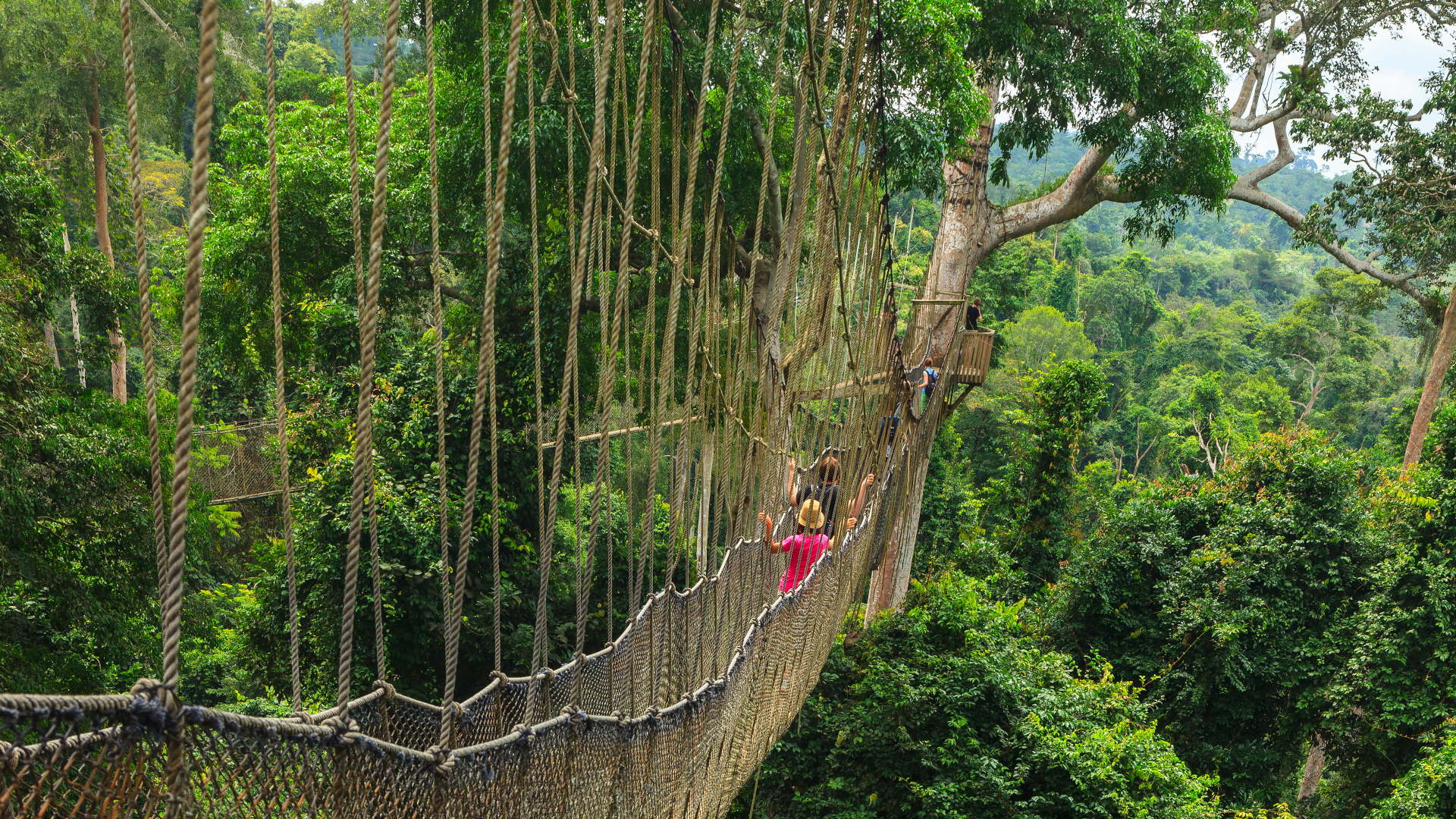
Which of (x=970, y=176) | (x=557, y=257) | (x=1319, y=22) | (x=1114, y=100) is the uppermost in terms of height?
(x=1319, y=22)

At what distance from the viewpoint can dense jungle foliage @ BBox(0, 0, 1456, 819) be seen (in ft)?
15.1

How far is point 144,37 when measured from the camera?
27.1ft

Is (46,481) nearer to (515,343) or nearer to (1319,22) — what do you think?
(515,343)

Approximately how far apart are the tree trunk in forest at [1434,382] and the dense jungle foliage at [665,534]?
1.98ft

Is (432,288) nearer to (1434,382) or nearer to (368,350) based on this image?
(368,350)

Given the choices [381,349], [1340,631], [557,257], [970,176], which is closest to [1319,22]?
[970,176]

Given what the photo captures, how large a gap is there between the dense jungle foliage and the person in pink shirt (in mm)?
1115

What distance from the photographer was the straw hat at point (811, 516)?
3430mm

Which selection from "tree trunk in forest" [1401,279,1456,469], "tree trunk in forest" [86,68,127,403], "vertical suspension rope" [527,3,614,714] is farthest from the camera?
"tree trunk in forest" [1401,279,1456,469]

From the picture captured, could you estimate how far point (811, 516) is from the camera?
3.50 meters

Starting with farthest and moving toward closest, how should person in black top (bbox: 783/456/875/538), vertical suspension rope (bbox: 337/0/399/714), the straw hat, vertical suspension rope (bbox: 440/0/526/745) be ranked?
person in black top (bbox: 783/456/875/538) < the straw hat < vertical suspension rope (bbox: 440/0/526/745) < vertical suspension rope (bbox: 337/0/399/714)

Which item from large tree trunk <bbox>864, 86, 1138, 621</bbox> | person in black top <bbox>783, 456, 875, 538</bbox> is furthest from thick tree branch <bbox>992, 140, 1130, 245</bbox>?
person in black top <bbox>783, 456, 875, 538</bbox>

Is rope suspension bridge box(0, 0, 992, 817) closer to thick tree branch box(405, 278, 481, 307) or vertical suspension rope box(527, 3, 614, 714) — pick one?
vertical suspension rope box(527, 3, 614, 714)

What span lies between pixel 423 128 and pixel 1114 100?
4540mm
